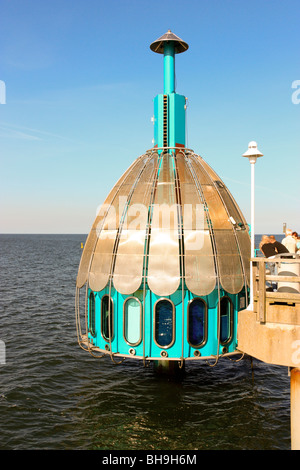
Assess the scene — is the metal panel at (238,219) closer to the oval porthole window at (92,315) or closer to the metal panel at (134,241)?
the metal panel at (134,241)

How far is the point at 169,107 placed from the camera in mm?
19500

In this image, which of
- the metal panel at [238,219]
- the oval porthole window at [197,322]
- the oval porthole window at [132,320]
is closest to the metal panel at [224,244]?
the metal panel at [238,219]

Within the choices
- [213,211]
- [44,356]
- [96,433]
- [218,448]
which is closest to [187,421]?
[218,448]

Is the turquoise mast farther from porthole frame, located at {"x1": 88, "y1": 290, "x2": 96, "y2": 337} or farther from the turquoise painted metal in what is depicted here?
porthole frame, located at {"x1": 88, "y1": 290, "x2": 96, "y2": 337}

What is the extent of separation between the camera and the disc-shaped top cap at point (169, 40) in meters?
19.4

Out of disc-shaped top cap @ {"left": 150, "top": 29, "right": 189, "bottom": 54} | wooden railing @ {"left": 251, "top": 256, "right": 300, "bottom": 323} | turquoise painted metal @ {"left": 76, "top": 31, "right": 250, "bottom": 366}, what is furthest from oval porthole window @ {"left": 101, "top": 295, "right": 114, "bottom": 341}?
disc-shaped top cap @ {"left": 150, "top": 29, "right": 189, "bottom": 54}

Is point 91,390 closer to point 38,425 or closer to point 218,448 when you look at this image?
point 38,425

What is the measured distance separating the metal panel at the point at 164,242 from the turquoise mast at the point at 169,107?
2.48 m

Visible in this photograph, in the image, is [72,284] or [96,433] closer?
[96,433]

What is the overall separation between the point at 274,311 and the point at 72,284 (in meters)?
44.7

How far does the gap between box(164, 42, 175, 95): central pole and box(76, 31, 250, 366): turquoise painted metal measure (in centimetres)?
311

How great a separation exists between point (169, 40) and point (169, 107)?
10.6 feet

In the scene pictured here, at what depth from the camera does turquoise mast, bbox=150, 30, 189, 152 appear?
19.5m

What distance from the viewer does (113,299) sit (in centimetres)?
1744
